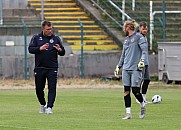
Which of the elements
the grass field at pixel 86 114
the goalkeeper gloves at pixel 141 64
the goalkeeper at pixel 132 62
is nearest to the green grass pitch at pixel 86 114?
the grass field at pixel 86 114

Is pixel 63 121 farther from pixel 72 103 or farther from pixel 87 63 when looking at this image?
pixel 87 63

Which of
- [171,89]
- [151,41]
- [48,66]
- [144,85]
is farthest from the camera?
[151,41]

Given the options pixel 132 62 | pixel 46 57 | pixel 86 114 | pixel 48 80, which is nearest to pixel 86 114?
pixel 86 114

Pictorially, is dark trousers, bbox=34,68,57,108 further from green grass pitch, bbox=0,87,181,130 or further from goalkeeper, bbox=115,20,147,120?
goalkeeper, bbox=115,20,147,120

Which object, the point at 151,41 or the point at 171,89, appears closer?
the point at 171,89

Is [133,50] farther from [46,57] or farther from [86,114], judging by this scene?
[46,57]

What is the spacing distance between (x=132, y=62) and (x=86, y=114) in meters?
1.84

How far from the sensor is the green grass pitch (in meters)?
14.4

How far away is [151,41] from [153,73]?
2.28 meters

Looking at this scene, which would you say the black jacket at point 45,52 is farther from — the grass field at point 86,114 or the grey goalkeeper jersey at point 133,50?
the grey goalkeeper jersey at point 133,50

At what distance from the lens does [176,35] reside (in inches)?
1468

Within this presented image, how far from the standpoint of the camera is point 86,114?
17234 millimetres

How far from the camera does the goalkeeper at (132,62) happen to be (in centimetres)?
1609

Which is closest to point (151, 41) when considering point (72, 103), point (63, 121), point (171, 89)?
point (171, 89)
